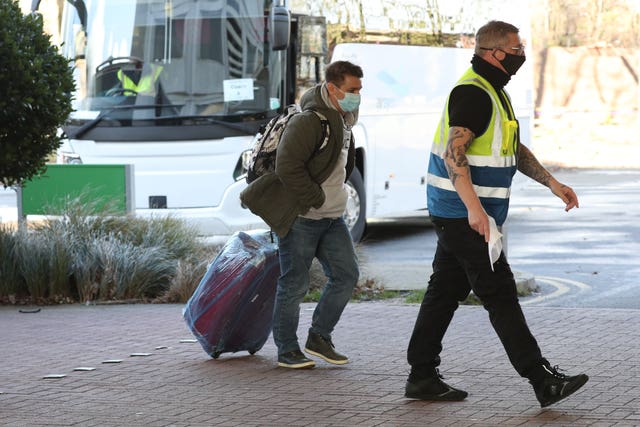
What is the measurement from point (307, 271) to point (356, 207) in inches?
313

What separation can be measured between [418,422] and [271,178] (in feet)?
6.35

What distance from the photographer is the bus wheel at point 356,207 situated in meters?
15.5

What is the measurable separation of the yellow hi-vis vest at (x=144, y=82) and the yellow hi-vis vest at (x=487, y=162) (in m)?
8.03

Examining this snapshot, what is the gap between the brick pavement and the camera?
21.1 ft

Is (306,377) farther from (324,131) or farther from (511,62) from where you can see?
(511,62)

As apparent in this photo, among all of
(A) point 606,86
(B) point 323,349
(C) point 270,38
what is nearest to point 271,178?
(B) point 323,349

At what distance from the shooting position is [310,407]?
667 centimetres

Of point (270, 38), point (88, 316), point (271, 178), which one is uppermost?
point (270, 38)

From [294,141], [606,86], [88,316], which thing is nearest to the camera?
[294,141]

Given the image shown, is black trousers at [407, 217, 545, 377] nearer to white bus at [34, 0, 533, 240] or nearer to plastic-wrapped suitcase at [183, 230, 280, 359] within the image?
plastic-wrapped suitcase at [183, 230, 280, 359]

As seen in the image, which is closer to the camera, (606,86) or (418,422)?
(418,422)

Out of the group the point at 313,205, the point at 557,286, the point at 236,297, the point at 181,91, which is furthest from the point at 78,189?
the point at 313,205

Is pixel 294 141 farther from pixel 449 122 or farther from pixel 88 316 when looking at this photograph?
pixel 88 316

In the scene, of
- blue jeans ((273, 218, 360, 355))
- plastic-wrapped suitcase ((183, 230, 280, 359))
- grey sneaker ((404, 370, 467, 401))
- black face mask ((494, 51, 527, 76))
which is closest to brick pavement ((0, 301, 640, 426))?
grey sneaker ((404, 370, 467, 401))
